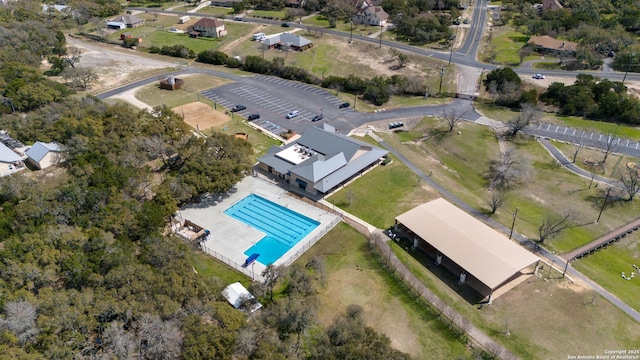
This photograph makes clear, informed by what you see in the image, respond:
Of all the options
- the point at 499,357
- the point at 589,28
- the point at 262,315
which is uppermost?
the point at 589,28

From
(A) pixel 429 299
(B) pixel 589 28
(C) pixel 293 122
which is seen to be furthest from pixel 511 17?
(A) pixel 429 299

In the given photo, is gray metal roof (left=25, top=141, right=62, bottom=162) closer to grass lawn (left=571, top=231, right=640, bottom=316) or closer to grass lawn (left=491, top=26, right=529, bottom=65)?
grass lawn (left=571, top=231, right=640, bottom=316)

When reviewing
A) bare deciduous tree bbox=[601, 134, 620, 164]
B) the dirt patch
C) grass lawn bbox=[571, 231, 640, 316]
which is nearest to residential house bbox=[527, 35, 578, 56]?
bare deciduous tree bbox=[601, 134, 620, 164]

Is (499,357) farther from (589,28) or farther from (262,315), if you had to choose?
(589,28)

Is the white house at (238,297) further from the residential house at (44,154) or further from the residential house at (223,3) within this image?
the residential house at (223,3)

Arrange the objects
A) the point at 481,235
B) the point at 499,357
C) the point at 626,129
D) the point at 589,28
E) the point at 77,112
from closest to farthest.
Answer: the point at 499,357 < the point at 481,235 < the point at 77,112 < the point at 626,129 < the point at 589,28

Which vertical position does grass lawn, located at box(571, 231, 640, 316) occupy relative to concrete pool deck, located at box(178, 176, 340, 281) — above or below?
below
